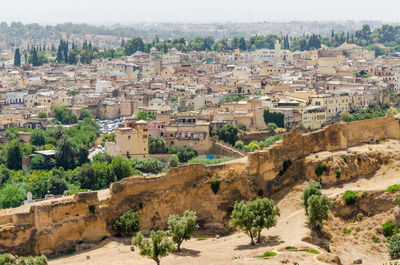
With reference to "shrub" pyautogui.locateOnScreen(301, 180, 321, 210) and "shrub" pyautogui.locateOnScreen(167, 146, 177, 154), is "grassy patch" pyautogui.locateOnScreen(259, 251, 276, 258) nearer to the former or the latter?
"shrub" pyautogui.locateOnScreen(301, 180, 321, 210)

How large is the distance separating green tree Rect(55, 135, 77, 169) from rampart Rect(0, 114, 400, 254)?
22456 mm

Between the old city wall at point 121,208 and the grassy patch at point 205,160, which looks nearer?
the old city wall at point 121,208

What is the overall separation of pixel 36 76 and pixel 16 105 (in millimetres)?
21915

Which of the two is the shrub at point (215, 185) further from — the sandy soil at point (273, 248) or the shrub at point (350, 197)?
the shrub at point (350, 197)

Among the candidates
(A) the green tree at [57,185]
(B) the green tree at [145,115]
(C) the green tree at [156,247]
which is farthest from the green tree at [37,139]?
(C) the green tree at [156,247]

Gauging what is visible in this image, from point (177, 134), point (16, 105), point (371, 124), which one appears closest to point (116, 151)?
point (177, 134)

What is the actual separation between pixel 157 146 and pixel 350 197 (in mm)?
24974

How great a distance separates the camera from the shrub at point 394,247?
2750 cm

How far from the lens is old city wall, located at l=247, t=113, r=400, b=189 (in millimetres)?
32688

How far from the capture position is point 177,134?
55875mm

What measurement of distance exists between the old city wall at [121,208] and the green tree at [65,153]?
22495 millimetres

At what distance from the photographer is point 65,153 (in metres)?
54.5

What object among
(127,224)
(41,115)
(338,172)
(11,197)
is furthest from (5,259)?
(41,115)

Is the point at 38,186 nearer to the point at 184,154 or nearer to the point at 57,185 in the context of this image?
the point at 57,185
